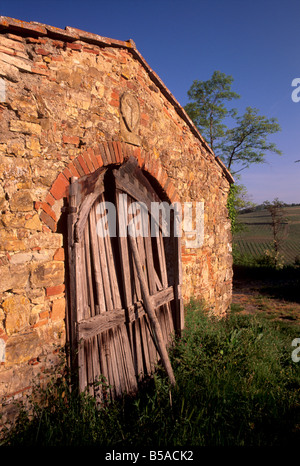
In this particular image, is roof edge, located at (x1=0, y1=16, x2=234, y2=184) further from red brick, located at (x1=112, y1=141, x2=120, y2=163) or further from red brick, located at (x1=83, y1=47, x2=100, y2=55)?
red brick, located at (x1=112, y1=141, x2=120, y2=163)

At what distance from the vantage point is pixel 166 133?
430 cm

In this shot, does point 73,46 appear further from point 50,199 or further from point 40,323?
point 40,323

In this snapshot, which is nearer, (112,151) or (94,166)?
(94,166)

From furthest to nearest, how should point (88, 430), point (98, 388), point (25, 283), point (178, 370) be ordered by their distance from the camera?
point (178, 370) < point (98, 388) < point (25, 283) < point (88, 430)

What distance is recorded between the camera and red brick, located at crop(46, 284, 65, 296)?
2.61 meters

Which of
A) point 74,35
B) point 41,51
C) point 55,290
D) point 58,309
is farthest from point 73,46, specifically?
point 58,309

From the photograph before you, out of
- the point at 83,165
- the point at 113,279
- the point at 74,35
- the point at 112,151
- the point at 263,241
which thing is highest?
the point at 74,35

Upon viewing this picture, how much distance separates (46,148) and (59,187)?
1.21ft

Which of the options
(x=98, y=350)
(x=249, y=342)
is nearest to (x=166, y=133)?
(x=98, y=350)

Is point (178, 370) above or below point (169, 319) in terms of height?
below

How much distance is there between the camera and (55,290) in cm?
265

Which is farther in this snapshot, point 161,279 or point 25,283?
point 161,279
